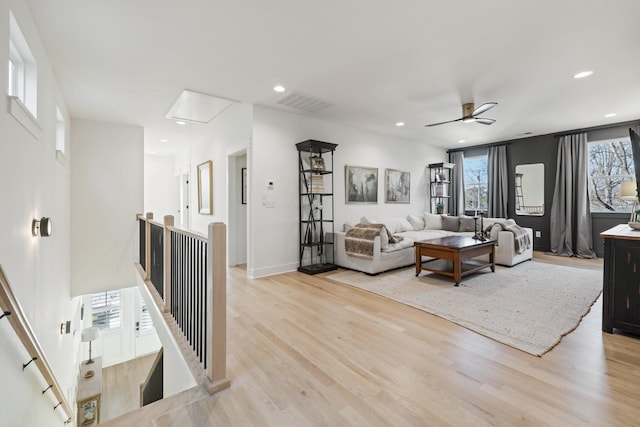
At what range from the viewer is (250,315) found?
9.39ft

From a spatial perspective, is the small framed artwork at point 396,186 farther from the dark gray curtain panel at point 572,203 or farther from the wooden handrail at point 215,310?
the wooden handrail at point 215,310

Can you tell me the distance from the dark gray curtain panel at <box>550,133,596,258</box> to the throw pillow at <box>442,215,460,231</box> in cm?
190

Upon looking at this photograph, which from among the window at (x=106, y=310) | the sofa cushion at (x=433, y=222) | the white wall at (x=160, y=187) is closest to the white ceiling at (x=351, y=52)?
the sofa cushion at (x=433, y=222)

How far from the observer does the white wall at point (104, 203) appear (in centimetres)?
482

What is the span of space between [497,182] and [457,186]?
95 cm

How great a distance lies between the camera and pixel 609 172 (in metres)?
5.63

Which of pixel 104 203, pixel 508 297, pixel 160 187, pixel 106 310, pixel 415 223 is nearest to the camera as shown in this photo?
pixel 508 297

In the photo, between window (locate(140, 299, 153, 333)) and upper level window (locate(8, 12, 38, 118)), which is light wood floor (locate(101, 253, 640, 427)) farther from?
window (locate(140, 299, 153, 333))

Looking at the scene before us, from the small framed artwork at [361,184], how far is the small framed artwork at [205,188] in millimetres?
2642

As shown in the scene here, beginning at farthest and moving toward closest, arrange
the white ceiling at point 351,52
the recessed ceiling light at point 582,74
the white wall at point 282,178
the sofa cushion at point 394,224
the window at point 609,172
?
the sofa cushion at point 394,224, the window at point 609,172, the white wall at point 282,178, the recessed ceiling light at point 582,74, the white ceiling at point 351,52

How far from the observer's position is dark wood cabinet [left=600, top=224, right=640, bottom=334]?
2.29 meters

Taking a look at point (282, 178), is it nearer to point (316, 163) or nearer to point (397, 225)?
point (316, 163)

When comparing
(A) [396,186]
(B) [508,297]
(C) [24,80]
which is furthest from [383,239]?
(C) [24,80]

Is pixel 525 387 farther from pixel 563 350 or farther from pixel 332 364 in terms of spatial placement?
pixel 332 364
